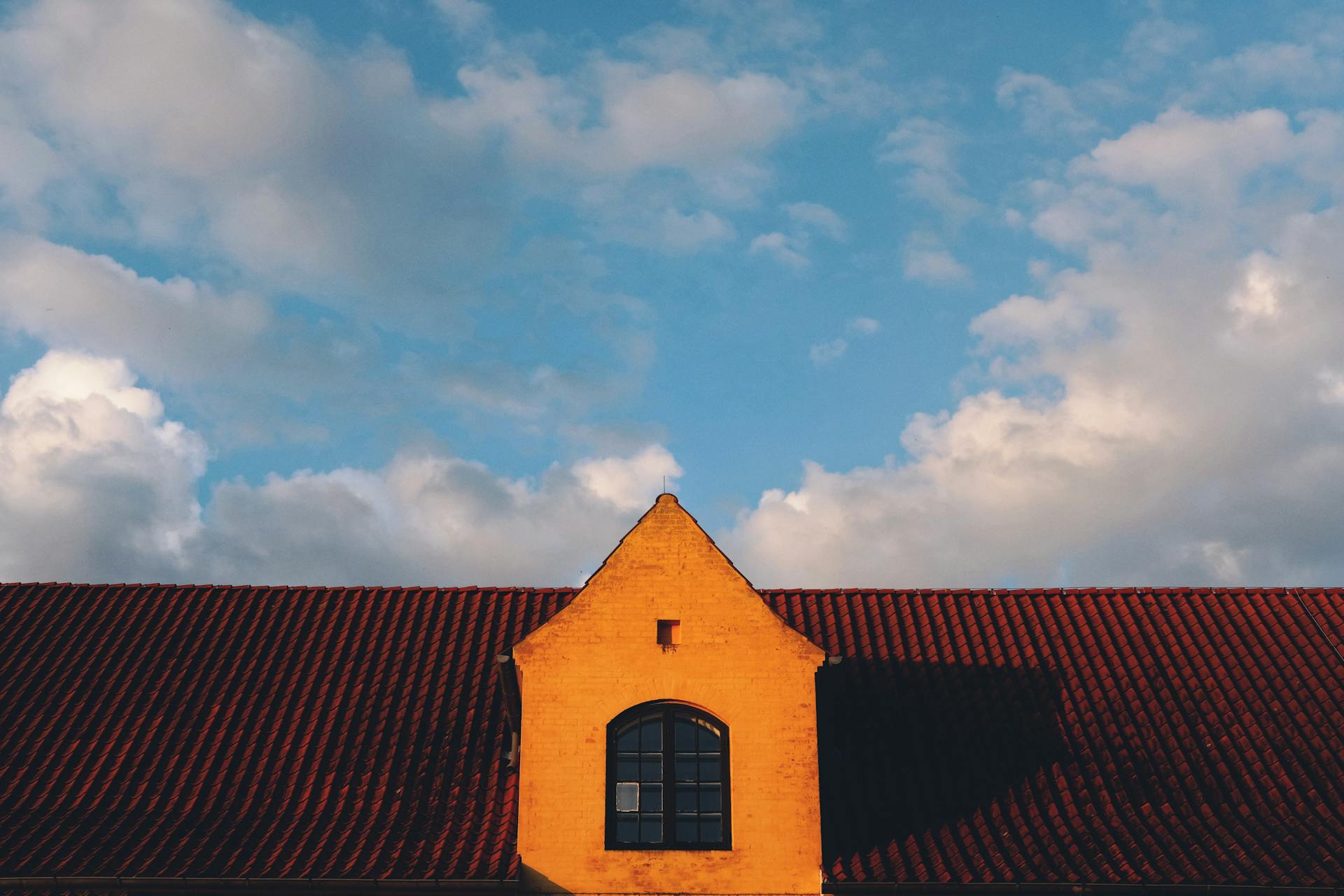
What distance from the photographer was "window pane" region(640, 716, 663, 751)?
683 inches

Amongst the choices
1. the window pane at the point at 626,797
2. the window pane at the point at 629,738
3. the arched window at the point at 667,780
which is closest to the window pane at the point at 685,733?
the arched window at the point at 667,780

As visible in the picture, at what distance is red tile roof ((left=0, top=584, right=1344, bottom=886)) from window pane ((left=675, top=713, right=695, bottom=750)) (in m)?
2.05

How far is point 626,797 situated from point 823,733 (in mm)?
3289

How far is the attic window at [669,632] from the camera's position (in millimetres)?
17812

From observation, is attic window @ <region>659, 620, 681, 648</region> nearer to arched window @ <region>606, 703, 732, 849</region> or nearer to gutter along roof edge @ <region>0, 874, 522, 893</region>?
Answer: arched window @ <region>606, 703, 732, 849</region>

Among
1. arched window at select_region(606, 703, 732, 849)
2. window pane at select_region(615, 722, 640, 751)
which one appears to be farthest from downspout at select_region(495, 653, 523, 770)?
arched window at select_region(606, 703, 732, 849)

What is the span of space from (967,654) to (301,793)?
10415 mm

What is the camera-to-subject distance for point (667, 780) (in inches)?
675

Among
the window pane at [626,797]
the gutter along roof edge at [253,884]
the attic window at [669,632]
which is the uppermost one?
the attic window at [669,632]

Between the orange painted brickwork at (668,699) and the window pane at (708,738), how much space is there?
244 mm

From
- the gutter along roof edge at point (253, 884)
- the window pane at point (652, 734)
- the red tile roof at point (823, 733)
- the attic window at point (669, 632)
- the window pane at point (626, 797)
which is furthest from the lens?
the attic window at point (669, 632)

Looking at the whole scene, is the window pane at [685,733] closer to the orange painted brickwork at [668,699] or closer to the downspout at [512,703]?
the orange painted brickwork at [668,699]

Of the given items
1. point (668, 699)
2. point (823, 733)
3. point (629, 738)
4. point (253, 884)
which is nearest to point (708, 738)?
point (668, 699)

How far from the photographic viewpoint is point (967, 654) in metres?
20.8
